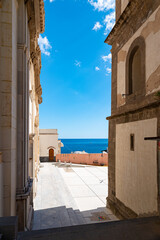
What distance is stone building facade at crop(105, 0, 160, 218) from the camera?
680 centimetres

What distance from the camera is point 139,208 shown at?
745 centimetres

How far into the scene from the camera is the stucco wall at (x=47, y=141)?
30670mm

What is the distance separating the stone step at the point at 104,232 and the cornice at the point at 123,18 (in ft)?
29.8

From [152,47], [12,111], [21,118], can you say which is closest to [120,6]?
[152,47]

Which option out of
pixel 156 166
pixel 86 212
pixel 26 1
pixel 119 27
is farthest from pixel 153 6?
pixel 86 212

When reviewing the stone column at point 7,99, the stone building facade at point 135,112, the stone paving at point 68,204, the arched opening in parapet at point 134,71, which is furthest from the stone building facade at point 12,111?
the arched opening in parapet at point 134,71

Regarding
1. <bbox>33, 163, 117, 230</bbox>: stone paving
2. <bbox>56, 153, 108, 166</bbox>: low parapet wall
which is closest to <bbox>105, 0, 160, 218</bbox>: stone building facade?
<bbox>33, 163, 117, 230</bbox>: stone paving

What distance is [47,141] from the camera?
31125 mm

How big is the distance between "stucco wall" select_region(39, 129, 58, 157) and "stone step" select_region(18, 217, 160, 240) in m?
26.8

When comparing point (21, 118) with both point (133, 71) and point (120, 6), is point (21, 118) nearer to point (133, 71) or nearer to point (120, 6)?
point (133, 71)

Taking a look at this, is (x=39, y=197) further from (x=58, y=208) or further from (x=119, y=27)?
(x=119, y=27)

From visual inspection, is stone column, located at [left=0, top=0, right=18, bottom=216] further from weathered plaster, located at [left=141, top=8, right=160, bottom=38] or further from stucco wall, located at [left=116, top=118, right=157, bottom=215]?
weathered plaster, located at [left=141, top=8, right=160, bottom=38]

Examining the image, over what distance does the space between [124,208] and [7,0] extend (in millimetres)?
9923

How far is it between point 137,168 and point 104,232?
3930 millimetres
